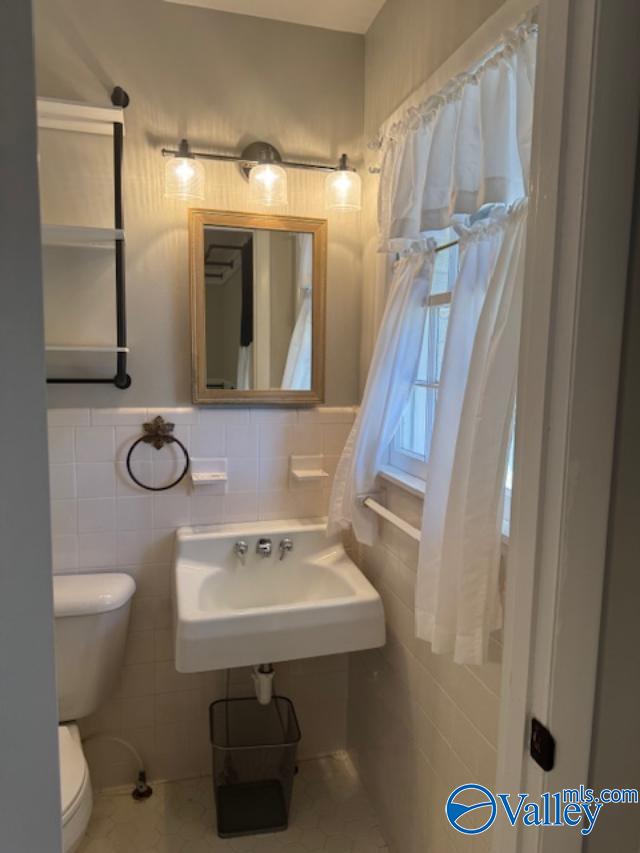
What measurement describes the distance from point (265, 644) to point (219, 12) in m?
1.89

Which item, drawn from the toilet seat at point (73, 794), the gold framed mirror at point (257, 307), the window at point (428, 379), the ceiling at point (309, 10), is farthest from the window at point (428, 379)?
the toilet seat at point (73, 794)

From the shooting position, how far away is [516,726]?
0.84 meters

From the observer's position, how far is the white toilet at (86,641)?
1642 mm

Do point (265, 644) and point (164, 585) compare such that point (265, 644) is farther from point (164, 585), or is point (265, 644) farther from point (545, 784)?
point (545, 784)

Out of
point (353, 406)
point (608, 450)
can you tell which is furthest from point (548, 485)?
point (353, 406)

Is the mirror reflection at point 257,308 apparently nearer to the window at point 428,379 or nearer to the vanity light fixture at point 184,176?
the vanity light fixture at point 184,176

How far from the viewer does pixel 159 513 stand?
1881 millimetres

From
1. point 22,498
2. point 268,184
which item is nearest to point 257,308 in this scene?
point 268,184

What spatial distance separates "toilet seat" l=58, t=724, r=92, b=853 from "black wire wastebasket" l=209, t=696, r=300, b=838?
0.46m

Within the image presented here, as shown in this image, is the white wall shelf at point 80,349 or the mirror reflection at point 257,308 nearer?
the white wall shelf at point 80,349

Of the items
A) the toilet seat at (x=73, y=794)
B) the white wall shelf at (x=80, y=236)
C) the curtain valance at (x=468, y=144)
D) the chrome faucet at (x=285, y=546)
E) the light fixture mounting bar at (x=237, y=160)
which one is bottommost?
the toilet seat at (x=73, y=794)

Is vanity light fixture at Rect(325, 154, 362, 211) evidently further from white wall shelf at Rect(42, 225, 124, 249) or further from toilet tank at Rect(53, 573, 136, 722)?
toilet tank at Rect(53, 573, 136, 722)

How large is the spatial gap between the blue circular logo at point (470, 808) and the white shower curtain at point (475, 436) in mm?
354

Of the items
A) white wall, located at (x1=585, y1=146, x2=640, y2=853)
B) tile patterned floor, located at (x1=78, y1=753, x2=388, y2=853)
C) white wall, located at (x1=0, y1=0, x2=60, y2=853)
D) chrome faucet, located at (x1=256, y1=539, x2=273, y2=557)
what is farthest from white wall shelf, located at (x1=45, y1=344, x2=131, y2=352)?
tile patterned floor, located at (x1=78, y1=753, x2=388, y2=853)
